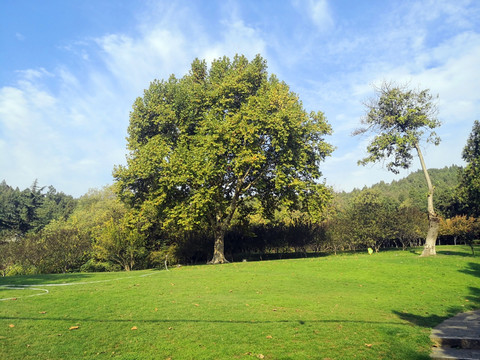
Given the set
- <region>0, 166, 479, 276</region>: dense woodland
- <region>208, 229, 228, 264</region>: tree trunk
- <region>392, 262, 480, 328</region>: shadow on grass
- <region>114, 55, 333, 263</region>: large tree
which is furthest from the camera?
<region>0, 166, 479, 276</region>: dense woodland

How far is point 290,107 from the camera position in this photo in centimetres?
2350

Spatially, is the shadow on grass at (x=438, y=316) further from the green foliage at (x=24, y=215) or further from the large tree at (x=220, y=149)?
the green foliage at (x=24, y=215)

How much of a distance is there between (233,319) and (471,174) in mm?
53551

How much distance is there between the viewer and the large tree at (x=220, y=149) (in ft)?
73.9

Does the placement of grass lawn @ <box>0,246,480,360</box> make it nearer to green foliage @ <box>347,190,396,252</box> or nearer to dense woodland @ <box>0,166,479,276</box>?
dense woodland @ <box>0,166,479,276</box>

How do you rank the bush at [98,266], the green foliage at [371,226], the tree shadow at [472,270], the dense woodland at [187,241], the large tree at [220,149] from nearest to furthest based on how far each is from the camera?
the tree shadow at [472,270], the large tree at [220,149], the dense woodland at [187,241], the bush at [98,266], the green foliage at [371,226]

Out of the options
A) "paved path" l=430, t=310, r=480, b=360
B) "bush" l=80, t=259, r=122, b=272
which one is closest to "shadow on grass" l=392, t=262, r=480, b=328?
"paved path" l=430, t=310, r=480, b=360

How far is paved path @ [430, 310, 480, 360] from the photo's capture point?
20.0ft

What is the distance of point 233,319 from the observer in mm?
7938

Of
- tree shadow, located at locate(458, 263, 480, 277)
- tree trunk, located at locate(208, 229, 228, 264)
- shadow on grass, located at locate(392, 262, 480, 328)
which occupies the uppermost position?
tree trunk, located at locate(208, 229, 228, 264)

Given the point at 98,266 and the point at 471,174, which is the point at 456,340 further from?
the point at 471,174

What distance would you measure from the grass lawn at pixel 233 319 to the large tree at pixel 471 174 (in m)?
41.7

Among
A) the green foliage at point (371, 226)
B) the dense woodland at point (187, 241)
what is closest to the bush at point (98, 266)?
the dense woodland at point (187, 241)

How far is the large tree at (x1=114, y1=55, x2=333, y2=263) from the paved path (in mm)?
15264
